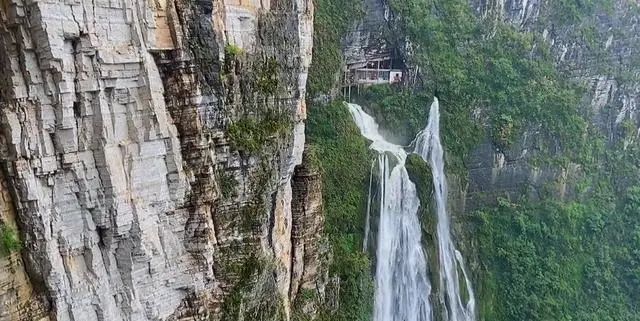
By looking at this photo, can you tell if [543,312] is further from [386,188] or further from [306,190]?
[306,190]

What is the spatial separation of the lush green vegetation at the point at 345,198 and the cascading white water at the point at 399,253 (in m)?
0.81

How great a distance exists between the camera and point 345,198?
798 inches

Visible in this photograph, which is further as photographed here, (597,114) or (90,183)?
(597,114)

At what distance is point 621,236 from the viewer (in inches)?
988

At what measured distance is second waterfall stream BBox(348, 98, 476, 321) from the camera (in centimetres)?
1861

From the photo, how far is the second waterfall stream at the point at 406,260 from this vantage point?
18609 millimetres

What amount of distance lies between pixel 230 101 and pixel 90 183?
9.07 ft

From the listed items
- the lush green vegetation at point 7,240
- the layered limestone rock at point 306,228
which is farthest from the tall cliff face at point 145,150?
the layered limestone rock at point 306,228

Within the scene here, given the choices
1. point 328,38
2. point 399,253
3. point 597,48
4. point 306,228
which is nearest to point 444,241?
point 399,253

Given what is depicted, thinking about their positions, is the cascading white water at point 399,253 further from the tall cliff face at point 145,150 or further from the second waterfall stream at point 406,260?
the tall cliff face at point 145,150

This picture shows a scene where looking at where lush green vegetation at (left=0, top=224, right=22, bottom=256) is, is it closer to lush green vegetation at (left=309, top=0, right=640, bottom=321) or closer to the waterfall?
the waterfall

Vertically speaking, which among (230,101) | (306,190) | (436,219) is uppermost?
(230,101)

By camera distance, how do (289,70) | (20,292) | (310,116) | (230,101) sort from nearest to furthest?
(20,292), (230,101), (289,70), (310,116)

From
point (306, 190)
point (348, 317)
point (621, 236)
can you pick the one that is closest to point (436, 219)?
point (348, 317)
